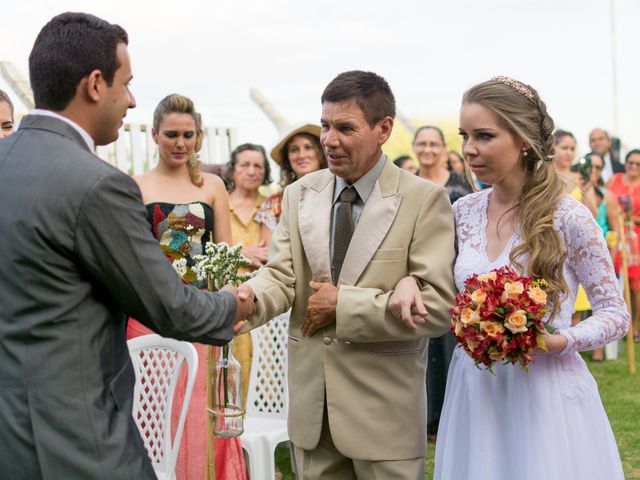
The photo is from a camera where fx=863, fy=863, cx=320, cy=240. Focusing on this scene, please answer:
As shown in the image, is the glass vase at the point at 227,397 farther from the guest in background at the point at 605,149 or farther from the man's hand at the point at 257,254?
the guest in background at the point at 605,149

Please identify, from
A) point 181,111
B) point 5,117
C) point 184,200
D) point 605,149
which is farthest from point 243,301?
point 605,149

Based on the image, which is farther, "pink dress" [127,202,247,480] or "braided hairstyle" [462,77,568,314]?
"pink dress" [127,202,247,480]

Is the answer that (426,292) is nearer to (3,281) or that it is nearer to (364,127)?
(364,127)

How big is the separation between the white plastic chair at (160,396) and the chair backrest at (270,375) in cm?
106

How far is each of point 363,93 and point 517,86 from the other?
622 mm

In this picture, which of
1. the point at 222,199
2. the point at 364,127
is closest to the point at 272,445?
the point at 222,199

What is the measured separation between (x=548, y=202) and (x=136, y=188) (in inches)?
66.8

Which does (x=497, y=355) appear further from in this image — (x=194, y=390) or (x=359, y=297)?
(x=194, y=390)

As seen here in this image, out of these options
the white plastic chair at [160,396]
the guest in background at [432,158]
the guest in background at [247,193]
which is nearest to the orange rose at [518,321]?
the white plastic chair at [160,396]

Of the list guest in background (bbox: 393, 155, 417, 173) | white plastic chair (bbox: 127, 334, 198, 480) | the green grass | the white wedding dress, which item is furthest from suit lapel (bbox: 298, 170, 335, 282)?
guest in background (bbox: 393, 155, 417, 173)

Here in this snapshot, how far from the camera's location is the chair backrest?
5512mm

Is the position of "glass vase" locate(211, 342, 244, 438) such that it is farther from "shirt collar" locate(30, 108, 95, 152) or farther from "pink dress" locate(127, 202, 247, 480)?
"shirt collar" locate(30, 108, 95, 152)

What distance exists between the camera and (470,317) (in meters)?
3.11

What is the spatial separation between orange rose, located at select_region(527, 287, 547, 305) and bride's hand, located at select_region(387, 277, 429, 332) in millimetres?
392
